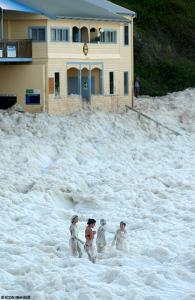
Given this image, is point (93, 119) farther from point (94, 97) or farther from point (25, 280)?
point (25, 280)

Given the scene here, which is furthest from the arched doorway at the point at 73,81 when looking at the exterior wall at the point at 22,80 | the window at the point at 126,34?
the window at the point at 126,34

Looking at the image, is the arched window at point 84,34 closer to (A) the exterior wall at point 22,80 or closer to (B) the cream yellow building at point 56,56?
(B) the cream yellow building at point 56,56

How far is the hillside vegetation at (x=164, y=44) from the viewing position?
196ft

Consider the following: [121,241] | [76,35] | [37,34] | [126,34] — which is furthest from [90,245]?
[126,34]

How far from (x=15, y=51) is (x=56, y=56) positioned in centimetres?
209

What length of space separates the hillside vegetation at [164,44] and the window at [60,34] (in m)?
11.0

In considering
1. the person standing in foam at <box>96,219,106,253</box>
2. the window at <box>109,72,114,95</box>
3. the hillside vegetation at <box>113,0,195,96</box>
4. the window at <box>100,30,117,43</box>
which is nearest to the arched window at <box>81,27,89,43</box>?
the window at <box>100,30,117,43</box>

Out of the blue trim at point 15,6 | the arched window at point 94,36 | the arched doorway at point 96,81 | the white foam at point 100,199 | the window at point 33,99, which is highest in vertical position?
the blue trim at point 15,6

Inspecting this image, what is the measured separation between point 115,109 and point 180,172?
1022 centimetres

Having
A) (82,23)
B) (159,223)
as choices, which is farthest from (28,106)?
(159,223)

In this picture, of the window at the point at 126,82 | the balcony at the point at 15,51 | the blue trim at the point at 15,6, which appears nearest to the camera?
the blue trim at the point at 15,6

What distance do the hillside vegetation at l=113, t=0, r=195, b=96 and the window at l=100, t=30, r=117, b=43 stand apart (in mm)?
7077

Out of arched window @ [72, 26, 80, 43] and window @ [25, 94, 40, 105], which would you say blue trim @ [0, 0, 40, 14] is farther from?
window @ [25, 94, 40, 105]

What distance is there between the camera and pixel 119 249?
28594 millimetres
